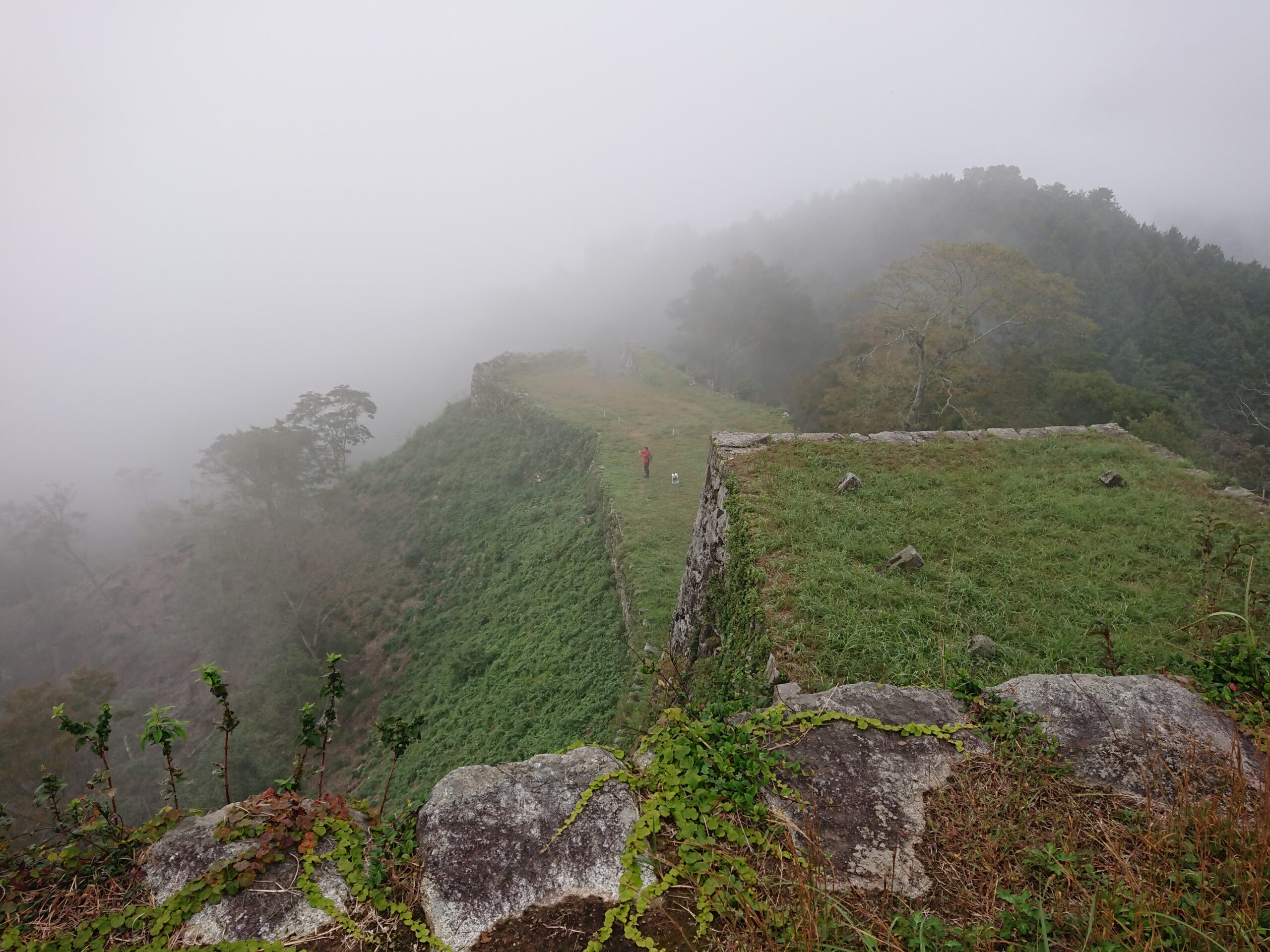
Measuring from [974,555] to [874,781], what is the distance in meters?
4.95

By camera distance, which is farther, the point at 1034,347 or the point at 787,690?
the point at 1034,347

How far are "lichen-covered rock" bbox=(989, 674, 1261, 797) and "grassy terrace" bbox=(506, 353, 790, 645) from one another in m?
7.10

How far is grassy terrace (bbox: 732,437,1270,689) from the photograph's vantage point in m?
5.31

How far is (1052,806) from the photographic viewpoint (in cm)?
289

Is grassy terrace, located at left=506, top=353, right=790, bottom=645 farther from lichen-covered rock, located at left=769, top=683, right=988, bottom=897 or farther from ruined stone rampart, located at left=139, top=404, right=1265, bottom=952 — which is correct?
ruined stone rampart, located at left=139, top=404, right=1265, bottom=952

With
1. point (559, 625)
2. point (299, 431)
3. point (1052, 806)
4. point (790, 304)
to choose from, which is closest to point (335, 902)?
point (1052, 806)

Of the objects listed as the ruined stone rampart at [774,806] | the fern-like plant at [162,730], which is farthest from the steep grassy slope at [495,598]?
the fern-like plant at [162,730]

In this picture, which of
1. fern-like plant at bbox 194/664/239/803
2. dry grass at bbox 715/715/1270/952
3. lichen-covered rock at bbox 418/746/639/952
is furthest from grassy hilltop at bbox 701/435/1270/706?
fern-like plant at bbox 194/664/239/803

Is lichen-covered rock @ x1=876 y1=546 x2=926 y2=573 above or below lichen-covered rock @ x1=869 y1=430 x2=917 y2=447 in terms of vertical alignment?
below

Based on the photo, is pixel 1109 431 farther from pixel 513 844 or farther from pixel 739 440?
pixel 513 844

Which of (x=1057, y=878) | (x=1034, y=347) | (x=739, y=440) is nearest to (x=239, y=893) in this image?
(x=1057, y=878)

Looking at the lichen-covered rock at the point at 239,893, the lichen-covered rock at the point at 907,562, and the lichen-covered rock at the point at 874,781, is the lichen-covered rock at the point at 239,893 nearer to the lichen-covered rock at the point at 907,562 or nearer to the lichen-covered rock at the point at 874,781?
the lichen-covered rock at the point at 874,781

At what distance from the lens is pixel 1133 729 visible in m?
3.28

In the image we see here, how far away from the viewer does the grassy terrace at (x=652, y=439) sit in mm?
12180
